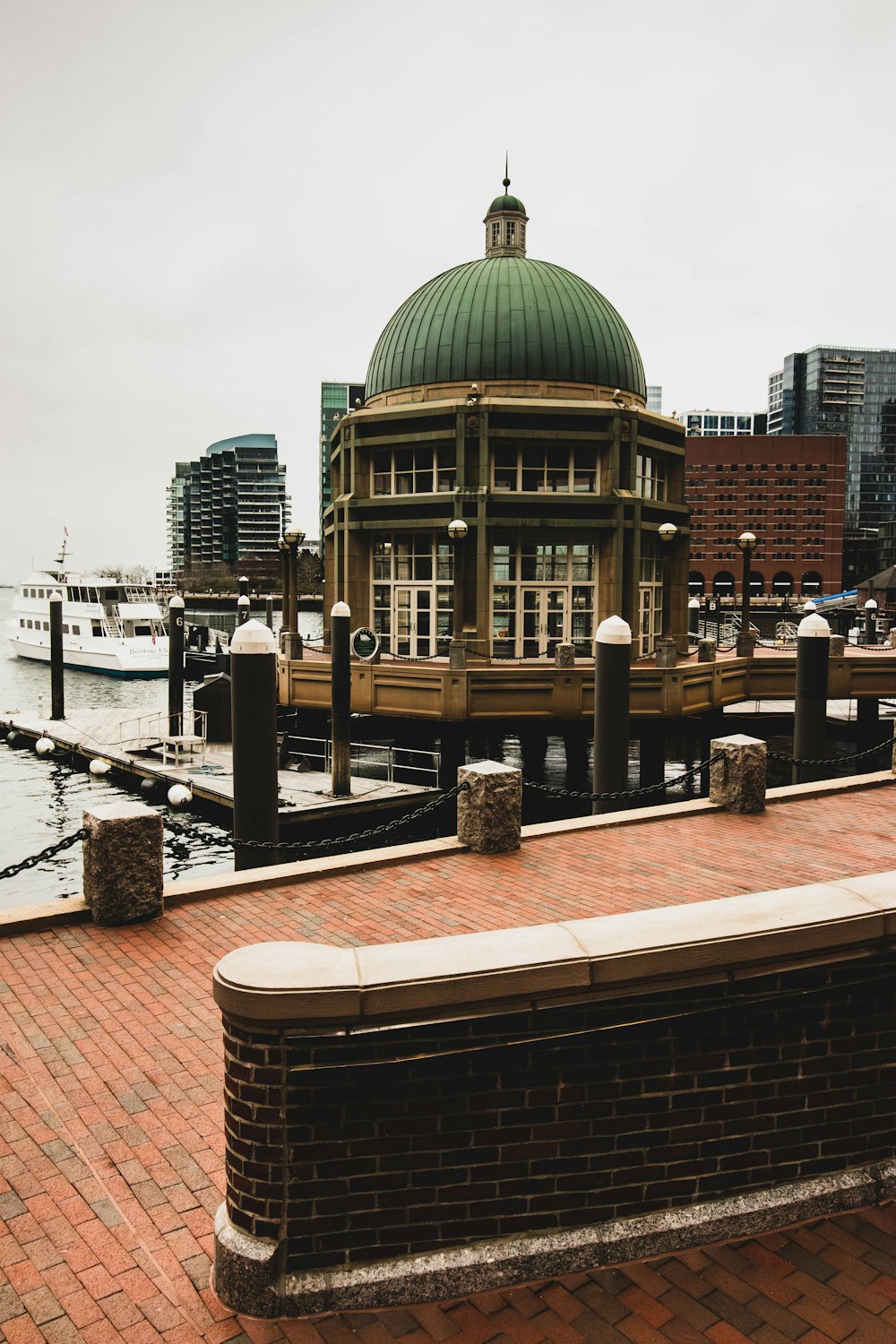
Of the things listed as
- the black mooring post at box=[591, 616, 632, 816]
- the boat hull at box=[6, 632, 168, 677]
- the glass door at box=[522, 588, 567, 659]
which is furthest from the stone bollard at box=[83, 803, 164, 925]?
the boat hull at box=[6, 632, 168, 677]

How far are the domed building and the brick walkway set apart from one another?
17.4 meters

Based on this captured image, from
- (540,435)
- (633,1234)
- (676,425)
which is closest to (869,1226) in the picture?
(633,1234)

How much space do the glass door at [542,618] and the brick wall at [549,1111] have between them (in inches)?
958

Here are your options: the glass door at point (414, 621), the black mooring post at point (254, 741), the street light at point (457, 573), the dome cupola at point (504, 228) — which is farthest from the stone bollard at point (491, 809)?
the dome cupola at point (504, 228)

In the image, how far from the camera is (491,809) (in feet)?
34.4

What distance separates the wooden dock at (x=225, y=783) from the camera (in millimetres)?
21141

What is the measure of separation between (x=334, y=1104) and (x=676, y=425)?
3000 centimetres

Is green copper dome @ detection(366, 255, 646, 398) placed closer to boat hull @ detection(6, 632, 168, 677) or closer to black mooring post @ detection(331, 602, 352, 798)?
black mooring post @ detection(331, 602, 352, 798)

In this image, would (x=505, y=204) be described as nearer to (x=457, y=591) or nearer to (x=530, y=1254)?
(x=457, y=591)

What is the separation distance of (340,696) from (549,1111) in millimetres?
17036

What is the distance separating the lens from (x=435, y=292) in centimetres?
3297

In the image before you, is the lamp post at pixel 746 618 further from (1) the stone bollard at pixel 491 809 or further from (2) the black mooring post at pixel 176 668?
(1) the stone bollard at pixel 491 809

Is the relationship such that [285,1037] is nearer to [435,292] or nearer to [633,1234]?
[633,1234]

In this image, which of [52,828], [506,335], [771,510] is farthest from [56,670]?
[771,510]
